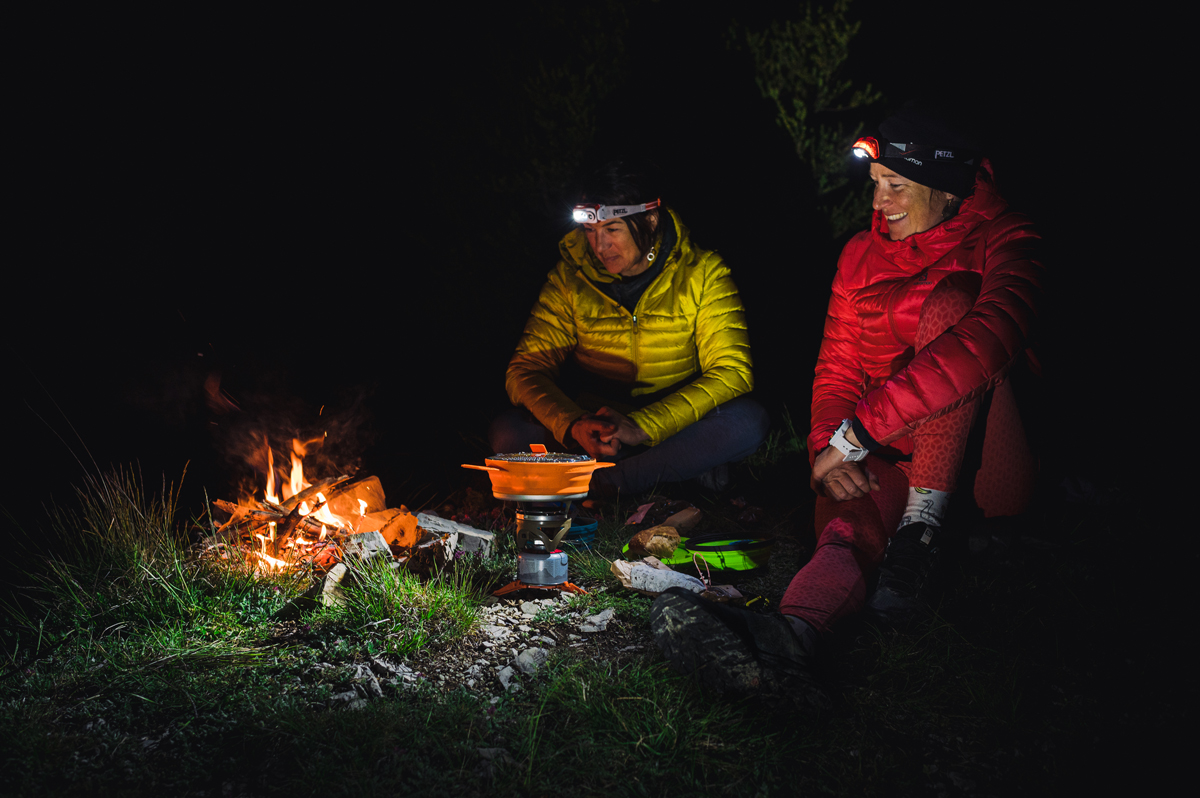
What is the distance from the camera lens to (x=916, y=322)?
313cm

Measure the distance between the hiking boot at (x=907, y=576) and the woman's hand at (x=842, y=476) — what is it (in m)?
0.23

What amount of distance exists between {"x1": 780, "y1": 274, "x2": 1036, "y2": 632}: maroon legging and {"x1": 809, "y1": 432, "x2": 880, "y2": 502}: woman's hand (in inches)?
2.0

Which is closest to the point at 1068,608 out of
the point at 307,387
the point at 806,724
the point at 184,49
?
the point at 806,724

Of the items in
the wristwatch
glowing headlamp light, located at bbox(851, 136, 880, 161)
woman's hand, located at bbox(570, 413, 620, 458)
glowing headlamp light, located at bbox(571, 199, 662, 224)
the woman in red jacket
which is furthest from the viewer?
glowing headlamp light, located at bbox(571, 199, 662, 224)

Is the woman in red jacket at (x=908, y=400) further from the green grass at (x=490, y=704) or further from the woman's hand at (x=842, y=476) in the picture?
the green grass at (x=490, y=704)

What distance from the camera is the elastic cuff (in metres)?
2.74

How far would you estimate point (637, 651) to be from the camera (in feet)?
8.57

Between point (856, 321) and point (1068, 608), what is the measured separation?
1.41 meters

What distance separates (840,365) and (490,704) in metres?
2.15

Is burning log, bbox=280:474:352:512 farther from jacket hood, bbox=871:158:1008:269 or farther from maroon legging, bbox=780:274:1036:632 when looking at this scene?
jacket hood, bbox=871:158:1008:269

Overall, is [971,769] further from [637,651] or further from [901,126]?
[901,126]

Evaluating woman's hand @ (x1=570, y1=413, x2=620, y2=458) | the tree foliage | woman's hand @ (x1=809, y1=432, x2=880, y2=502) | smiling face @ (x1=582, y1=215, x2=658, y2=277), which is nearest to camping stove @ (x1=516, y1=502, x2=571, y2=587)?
woman's hand @ (x1=570, y1=413, x2=620, y2=458)

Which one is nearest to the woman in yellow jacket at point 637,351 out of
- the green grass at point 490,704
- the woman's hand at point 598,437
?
the woman's hand at point 598,437

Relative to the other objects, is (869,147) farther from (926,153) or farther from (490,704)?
(490,704)
